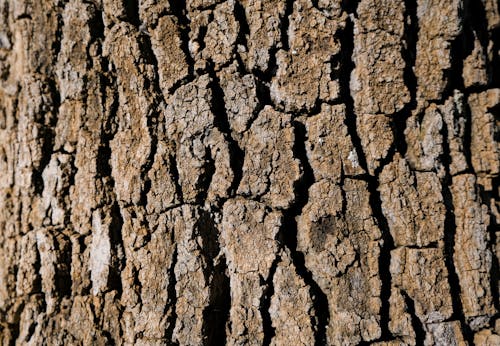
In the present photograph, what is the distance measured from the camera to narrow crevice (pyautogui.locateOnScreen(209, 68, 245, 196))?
4.75 ft

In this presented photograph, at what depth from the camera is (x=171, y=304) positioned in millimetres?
1417

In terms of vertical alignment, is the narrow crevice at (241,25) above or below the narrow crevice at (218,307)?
above

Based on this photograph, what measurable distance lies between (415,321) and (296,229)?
1.37 ft

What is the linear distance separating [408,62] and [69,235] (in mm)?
1149

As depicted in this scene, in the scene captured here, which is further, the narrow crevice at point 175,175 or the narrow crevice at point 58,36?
the narrow crevice at point 58,36

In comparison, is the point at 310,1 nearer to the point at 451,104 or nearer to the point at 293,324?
the point at 451,104

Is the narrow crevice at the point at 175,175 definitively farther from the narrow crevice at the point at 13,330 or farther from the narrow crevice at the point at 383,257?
the narrow crevice at the point at 13,330

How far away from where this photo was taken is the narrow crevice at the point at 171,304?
141 cm

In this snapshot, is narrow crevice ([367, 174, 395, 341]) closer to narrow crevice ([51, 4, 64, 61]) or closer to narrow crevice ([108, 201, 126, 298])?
narrow crevice ([108, 201, 126, 298])

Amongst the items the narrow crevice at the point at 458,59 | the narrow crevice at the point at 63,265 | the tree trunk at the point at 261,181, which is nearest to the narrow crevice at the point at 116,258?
the tree trunk at the point at 261,181

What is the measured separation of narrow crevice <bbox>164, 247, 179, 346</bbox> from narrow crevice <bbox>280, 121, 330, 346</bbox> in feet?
1.07

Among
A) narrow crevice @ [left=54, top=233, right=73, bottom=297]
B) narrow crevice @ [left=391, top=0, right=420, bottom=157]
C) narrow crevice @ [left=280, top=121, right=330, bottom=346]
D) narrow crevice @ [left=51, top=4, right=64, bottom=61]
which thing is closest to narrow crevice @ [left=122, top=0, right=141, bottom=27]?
narrow crevice @ [left=51, top=4, right=64, bottom=61]

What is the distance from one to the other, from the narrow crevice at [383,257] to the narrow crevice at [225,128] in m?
0.38

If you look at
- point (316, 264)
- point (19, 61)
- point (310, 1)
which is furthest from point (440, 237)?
point (19, 61)
